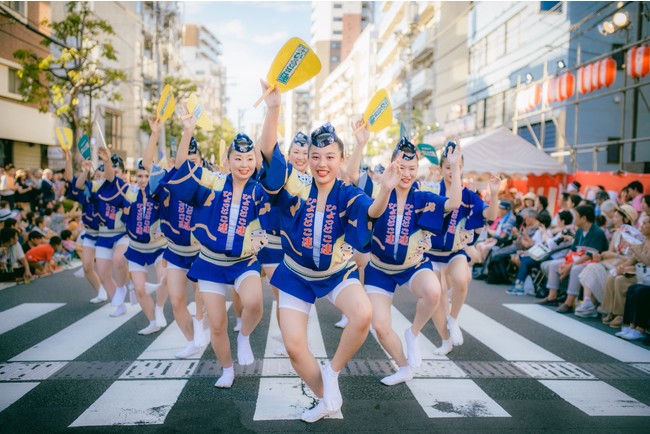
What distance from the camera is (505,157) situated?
15.6m

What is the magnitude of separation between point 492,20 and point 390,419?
26.4m

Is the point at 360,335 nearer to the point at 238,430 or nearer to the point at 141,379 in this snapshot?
the point at 238,430

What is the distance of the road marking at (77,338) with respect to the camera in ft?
18.4

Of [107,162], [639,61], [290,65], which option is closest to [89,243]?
[107,162]

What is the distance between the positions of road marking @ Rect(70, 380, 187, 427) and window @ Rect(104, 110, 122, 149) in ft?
110

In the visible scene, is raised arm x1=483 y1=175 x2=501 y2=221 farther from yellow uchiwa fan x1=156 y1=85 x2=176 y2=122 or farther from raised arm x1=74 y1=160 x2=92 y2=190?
raised arm x1=74 y1=160 x2=92 y2=190

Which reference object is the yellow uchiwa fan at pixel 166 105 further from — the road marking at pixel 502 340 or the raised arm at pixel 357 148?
the road marking at pixel 502 340

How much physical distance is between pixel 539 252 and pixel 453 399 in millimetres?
6170

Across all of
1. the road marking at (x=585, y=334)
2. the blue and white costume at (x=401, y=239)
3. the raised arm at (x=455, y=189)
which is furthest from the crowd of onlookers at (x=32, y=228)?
the road marking at (x=585, y=334)

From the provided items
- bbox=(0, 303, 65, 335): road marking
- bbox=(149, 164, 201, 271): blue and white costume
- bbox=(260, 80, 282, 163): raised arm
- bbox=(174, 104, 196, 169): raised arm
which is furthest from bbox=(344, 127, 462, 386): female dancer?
bbox=(0, 303, 65, 335): road marking

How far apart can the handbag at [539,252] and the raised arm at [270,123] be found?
7360 millimetres

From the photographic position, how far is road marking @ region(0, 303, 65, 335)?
6.93m

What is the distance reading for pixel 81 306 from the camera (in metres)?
8.08

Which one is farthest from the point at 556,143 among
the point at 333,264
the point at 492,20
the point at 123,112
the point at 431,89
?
the point at 123,112
